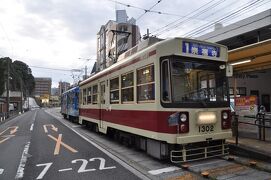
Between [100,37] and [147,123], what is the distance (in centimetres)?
7924

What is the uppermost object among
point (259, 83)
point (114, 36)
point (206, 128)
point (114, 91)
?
point (114, 36)

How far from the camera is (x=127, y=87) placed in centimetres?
1086

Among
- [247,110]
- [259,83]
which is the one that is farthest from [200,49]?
[259,83]

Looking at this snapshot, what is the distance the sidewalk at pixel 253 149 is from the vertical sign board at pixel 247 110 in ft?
2.25

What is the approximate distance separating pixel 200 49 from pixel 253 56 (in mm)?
3163

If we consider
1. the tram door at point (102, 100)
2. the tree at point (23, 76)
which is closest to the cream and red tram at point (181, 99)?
the tram door at point (102, 100)

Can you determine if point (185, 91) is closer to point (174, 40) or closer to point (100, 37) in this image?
point (174, 40)

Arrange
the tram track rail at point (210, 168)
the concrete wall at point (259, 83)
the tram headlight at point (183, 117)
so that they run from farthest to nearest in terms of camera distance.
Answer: the concrete wall at point (259, 83)
the tram headlight at point (183, 117)
the tram track rail at point (210, 168)

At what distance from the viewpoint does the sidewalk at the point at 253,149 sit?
8471 millimetres

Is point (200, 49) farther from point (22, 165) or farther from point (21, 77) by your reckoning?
point (21, 77)

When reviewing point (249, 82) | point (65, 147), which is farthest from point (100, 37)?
point (65, 147)

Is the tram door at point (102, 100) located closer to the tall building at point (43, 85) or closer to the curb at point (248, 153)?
the curb at point (248, 153)

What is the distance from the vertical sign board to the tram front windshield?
7.89ft

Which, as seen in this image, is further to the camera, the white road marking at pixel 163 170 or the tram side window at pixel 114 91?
the tram side window at pixel 114 91
